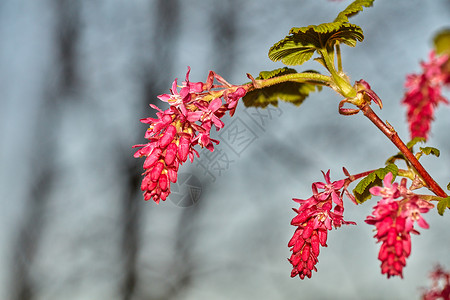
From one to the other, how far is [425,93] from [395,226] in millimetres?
459

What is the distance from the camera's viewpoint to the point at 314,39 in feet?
3.38

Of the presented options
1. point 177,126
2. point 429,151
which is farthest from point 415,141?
point 177,126

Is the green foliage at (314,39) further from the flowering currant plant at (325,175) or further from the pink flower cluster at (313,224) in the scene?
the pink flower cluster at (313,224)

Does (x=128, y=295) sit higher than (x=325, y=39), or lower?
higher

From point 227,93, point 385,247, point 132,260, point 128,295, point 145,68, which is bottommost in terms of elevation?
point 385,247

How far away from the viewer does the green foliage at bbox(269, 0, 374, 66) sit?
0.95 m

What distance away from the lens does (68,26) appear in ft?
19.9

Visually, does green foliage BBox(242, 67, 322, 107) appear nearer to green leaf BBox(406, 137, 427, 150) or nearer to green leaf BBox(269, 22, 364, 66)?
green leaf BBox(269, 22, 364, 66)

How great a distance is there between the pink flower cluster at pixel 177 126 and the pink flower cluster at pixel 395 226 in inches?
14.9

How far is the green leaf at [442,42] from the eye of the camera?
256 mm

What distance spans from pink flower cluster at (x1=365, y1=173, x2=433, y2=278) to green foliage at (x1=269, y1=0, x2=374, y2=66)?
0.41 metres

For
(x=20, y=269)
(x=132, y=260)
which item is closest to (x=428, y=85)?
(x=132, y=260)

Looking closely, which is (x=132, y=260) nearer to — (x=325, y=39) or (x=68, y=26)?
(x=68, y=26)

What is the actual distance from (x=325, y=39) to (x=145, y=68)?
5142mm
